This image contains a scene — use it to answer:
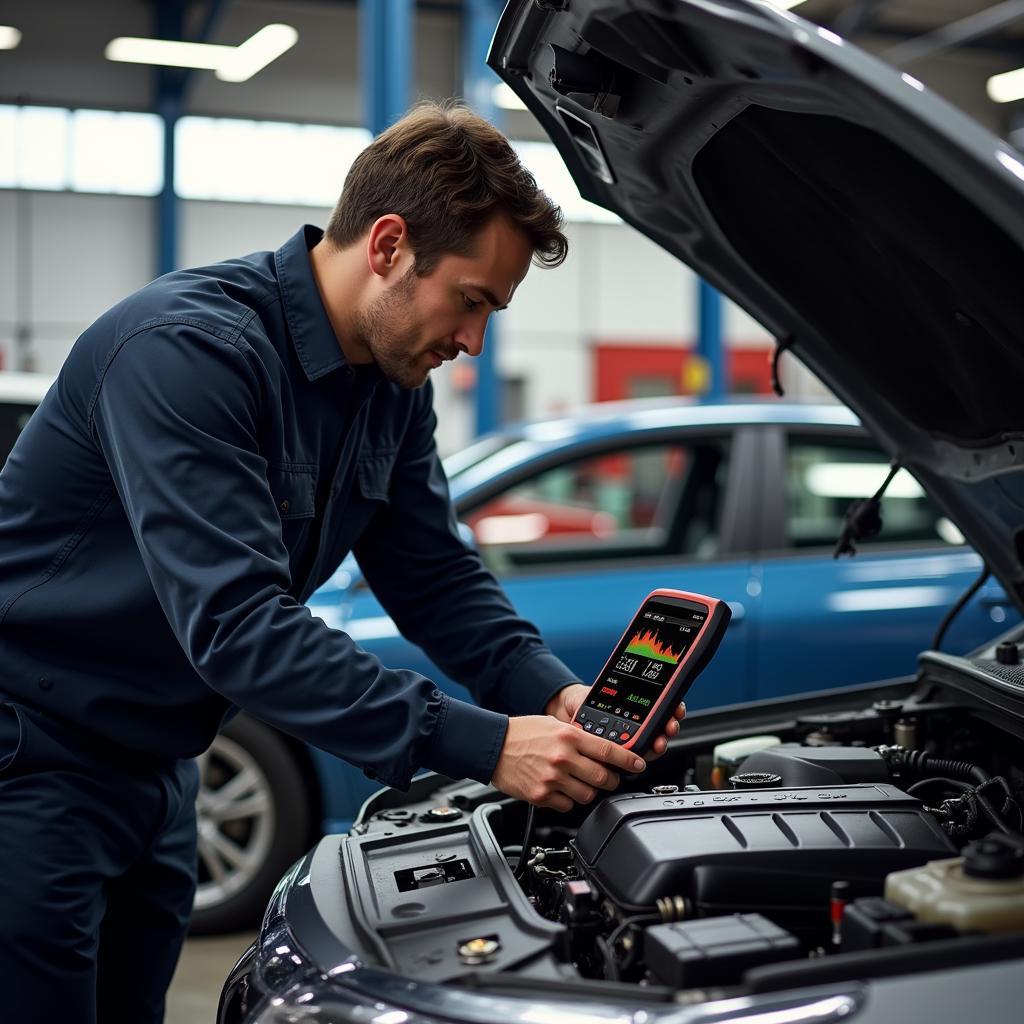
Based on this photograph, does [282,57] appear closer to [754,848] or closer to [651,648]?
[651,648]

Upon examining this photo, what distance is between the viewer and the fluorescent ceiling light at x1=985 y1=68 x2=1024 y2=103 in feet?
50.1

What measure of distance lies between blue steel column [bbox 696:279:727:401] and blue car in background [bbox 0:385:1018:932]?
16.7 ft

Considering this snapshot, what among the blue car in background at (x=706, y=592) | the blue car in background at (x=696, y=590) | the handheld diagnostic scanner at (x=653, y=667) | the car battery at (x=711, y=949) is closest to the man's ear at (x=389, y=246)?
the handheld diagnostic scanner at (x=653, y=667)

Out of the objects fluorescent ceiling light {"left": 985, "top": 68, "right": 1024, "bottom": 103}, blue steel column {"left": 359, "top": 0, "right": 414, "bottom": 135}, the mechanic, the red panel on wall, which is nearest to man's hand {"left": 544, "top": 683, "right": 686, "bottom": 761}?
the mechanic

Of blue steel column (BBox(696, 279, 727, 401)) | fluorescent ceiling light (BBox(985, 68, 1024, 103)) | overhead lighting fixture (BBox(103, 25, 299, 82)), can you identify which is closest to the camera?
blue steel column (BBox(696, 279, 727, 401))

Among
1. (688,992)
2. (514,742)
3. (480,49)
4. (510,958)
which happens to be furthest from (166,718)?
(480,49)

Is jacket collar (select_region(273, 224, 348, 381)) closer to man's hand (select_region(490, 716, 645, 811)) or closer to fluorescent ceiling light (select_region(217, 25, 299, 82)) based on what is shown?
man's hand (select_region(490, 716, 645, 811))

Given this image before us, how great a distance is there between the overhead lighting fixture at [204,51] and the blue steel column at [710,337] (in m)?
6.59

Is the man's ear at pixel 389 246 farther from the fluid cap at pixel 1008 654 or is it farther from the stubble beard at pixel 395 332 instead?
the fluid cap at pixel 1008 654

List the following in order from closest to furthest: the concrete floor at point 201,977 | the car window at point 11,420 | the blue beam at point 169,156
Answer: the concrete floor at point 201,977, the car window at point 11,420, the blue beam at point 169,156

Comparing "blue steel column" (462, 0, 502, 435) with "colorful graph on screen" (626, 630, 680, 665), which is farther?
"blue steel column" (462, 0, 502, 435)

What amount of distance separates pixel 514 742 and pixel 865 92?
32.9 inches

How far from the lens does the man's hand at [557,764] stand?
1.55 metres

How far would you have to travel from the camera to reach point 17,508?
1.73 metres
